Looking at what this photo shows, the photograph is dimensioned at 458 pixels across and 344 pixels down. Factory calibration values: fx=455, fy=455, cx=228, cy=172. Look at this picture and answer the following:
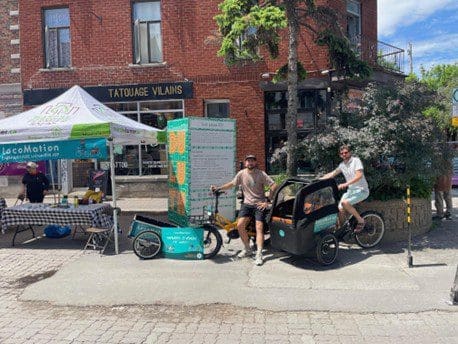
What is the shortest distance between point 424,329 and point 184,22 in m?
13.1

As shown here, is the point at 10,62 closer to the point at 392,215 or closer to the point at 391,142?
the point at 391,142

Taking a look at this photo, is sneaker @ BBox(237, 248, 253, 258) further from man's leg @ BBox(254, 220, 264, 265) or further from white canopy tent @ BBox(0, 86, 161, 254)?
white canopy tent @ BBox(0, 86, 161, 254)

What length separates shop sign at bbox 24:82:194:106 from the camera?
15.4 m

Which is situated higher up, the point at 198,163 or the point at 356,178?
the point at 198,163

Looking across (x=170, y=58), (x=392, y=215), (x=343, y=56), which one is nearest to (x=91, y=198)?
(x=392, y=215)

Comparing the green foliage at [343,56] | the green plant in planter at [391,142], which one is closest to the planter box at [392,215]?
the green plant in planter at [391,142]

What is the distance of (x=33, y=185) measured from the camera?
10.3 m

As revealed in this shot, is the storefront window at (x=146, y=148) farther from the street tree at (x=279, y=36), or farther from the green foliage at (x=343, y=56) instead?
the green foliage at (x=343, y=56)

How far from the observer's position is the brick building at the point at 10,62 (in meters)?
16.3

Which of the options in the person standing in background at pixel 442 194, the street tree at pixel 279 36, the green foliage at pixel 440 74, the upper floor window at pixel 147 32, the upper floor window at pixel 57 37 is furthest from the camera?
the green foliage at pixel 440 74

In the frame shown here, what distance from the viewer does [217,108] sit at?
51.1 ft

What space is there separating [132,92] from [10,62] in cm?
476

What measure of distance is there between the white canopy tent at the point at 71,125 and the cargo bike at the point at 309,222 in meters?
2.89

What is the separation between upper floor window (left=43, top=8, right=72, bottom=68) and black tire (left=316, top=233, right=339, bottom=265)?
12.6 meters
